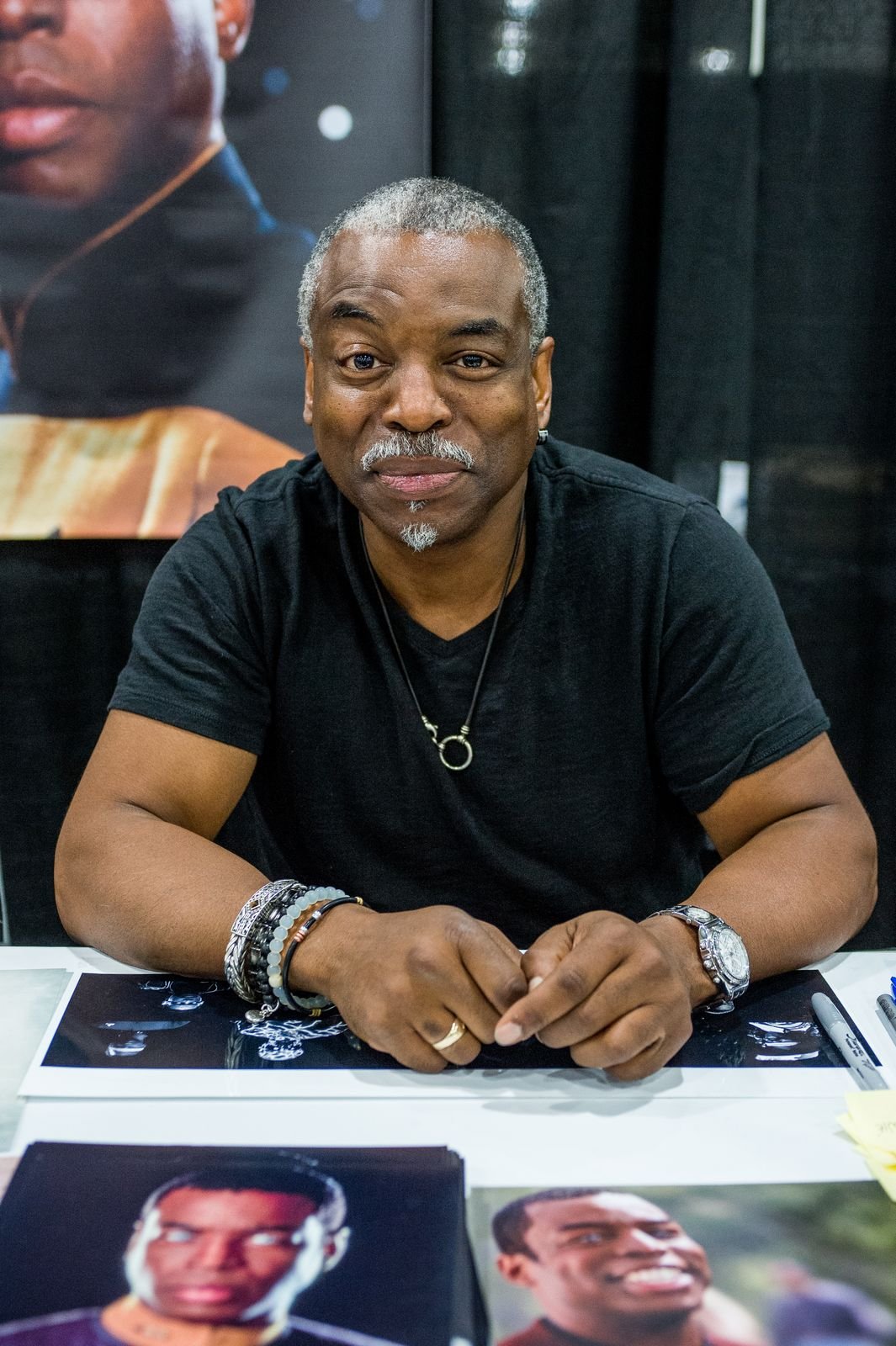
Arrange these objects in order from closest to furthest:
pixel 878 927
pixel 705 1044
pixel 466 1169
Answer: pixel 466 1169, pixel 705 1044, pixel 878 927

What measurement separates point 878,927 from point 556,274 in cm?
129

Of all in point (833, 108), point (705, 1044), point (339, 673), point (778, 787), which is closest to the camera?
point (705, 1044)

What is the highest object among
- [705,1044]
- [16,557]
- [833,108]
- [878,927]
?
[833,108]

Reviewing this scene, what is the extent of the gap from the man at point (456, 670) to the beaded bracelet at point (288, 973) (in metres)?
0.11

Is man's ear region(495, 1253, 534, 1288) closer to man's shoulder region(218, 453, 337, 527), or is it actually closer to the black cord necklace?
the black cord necklace

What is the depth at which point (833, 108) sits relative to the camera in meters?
2.02

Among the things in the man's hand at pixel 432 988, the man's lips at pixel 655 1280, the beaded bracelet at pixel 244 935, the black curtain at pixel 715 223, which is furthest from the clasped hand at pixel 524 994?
the black curtain at pixel 715 223

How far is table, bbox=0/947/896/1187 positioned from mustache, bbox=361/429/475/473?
65 cm

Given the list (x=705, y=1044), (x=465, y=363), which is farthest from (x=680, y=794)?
(x=465, y=363)

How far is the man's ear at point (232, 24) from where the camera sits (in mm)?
1954

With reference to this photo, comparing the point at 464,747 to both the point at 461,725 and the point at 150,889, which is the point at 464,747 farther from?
the point at 150,889

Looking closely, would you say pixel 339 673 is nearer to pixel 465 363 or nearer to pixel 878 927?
pixel 465 363

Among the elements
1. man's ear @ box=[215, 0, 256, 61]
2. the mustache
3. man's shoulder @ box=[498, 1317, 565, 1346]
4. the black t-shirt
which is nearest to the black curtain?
man's ear @ box=[215, 0, 256, 61]

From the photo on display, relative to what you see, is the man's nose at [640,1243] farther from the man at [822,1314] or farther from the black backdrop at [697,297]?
the black backdrop at [697,297]
